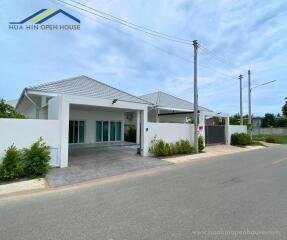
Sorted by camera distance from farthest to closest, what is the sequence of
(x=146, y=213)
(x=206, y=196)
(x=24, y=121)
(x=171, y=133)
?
(x=171, y=133) < (x=24, y=121) < (x=206, y=196) < (x=146, y=213)

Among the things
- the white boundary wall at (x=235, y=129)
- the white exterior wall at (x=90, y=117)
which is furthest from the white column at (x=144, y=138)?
the white boundary wall at (x=235, y=129)

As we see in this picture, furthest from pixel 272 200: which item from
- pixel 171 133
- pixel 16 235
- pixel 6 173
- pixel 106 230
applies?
pixel 171 133

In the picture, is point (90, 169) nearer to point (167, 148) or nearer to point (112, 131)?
point (167, 148)

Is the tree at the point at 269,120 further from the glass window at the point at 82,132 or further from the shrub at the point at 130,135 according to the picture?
the glass window at the point at 82,132

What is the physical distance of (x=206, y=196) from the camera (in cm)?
609

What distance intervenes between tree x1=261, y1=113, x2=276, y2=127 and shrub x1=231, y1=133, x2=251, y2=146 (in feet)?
125

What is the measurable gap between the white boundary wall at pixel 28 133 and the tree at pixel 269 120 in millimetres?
58147

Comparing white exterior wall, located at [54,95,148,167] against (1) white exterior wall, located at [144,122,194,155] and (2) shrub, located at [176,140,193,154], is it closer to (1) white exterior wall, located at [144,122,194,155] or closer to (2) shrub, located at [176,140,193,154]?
(1) white exterior wall, located at [144,122,194,155]

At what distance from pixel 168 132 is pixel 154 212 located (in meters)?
11.2

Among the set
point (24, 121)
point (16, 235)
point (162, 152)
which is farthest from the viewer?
point (162, 152)

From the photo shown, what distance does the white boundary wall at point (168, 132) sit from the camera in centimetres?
1483

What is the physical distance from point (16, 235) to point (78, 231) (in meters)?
1.06

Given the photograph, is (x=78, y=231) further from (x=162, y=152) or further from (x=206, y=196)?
(x=162, y=152)

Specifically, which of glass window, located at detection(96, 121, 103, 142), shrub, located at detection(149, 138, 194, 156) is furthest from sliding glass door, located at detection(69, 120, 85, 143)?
shrub, located at detection(149, 138, 194, 156)
